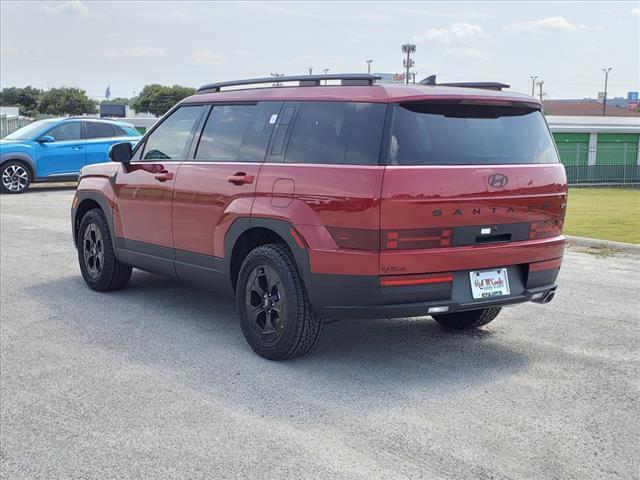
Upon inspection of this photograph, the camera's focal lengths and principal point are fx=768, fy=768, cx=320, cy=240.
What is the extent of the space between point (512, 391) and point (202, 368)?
2.09m

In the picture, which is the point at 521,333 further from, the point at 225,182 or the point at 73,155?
the point at 73,155

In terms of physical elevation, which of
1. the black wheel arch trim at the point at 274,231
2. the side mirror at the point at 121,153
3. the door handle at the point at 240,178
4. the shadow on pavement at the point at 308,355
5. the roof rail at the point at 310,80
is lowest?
the shadow on pavement at the point at 308,355

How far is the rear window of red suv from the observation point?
4824 millimetres

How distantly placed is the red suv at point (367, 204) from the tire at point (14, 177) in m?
Result: 13.3

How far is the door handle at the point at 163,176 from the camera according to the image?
645 centimetres

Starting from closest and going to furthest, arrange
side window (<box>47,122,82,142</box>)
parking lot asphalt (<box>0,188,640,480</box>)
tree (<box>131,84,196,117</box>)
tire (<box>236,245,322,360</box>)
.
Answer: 1. parking lot asphalt (<box>0,188,640,480</box>)
2. tire (<box>236,245,322,360</box>)
3. side window (<box>47,122,82,142</box>)
4. tree (<box>131,84,196,117</box>)

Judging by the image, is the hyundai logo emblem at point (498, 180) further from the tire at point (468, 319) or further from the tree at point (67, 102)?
the tree at point (67, 102)

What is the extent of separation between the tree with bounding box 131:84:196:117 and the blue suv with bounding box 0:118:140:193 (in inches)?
2365

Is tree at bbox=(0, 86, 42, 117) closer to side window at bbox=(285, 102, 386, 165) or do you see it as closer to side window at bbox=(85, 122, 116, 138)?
side window at bbox=(85, 122, 116, 138)

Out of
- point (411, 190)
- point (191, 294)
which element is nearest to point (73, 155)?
point (191, 294)

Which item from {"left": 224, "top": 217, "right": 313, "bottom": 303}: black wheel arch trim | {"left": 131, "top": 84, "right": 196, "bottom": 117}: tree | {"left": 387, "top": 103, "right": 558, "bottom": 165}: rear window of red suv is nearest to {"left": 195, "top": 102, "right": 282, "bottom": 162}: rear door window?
{"left": 224, "top": 217, "right": 313, "bottom": 303}: black wheel arch trim

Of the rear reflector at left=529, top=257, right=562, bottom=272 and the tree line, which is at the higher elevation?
the tree line

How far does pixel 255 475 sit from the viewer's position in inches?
145

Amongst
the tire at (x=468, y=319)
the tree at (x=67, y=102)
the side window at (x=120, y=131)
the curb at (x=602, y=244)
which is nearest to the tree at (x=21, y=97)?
the tree at (x=67, y=102)
